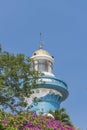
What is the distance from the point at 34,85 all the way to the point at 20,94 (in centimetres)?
121

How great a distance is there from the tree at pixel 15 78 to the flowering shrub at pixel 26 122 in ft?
26.9

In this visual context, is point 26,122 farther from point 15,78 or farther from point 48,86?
point 48,86

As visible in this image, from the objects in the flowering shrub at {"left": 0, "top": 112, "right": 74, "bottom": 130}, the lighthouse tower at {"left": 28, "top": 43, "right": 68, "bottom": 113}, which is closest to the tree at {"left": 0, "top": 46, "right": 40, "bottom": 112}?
the flowering shrub at {"left": 0, "top": 112, "right": 74, "bottom": 130}

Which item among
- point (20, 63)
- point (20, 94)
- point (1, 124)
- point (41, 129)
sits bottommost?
point (1, 124)

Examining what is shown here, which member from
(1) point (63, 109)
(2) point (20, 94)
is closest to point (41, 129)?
(2) point (20, 94)

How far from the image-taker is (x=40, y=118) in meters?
16.7

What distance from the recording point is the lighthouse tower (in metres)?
45.5

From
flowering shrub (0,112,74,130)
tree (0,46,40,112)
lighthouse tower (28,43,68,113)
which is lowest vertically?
flowering shrub (0,112,74,130)

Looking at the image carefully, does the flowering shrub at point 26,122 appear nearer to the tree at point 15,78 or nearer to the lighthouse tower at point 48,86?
the tree at point 15,78

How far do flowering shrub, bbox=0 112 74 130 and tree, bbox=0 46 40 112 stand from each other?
26.9 ft

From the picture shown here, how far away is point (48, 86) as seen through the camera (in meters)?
46.4

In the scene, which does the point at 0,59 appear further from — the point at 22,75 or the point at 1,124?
the point at 1,124

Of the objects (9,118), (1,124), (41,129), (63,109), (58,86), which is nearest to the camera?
(1,124)

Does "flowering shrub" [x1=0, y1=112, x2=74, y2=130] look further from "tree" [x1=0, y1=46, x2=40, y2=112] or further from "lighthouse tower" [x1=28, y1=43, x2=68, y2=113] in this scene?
"lighthouse tower" [x1=28, y1=43, x2=68, y2=113]
